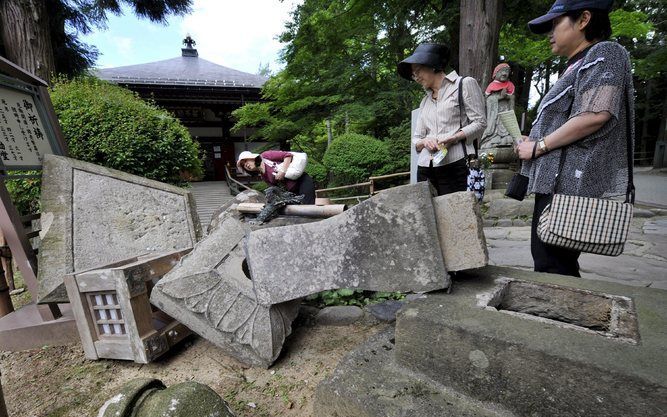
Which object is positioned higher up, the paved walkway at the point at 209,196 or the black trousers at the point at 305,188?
the black trousers at the point at 305,188

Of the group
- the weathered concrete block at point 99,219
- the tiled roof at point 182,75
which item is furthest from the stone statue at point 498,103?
the tiled roof at point 182,75

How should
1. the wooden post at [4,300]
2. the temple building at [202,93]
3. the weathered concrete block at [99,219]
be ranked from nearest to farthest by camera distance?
the weathered concrete block at [99,219]
the wooden post at [4,300]
the temple building at [202,93]

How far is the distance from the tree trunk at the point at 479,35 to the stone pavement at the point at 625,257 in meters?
3.02

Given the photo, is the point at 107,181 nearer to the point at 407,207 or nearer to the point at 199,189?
the point at 407,207

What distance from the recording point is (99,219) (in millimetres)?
2932

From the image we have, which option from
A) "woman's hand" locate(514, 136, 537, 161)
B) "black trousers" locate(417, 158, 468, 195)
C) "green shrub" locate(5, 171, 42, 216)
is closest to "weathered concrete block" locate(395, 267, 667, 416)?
"woman's hand" locate(514, 136, 537, 161)

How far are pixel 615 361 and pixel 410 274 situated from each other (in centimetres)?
82

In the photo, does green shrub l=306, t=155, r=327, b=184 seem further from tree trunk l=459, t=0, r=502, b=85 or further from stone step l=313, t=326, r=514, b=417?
stone step l=313, t=326, r=514, b=417

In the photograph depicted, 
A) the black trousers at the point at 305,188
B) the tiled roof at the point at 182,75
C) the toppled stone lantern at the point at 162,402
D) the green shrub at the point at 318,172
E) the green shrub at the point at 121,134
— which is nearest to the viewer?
the toppled stone lantern at the point at 162,402

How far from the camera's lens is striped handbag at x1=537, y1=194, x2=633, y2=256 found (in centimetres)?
142

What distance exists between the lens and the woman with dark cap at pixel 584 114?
1.44 metres

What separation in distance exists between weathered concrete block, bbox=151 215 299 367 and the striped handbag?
1.63 m

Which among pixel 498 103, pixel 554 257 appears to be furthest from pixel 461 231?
pixel 498 103

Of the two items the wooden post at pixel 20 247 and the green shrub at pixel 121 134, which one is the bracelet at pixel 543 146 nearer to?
the wooden post at pixel 20 247
